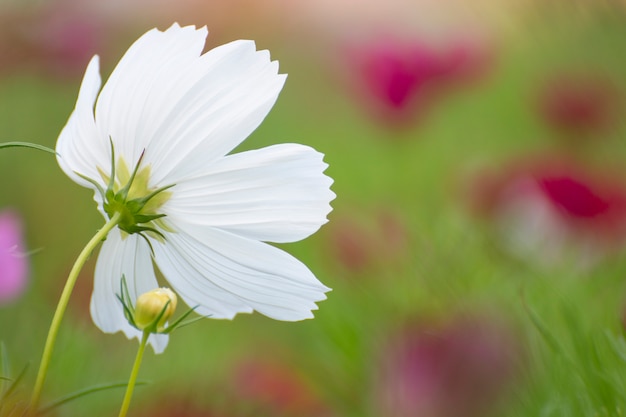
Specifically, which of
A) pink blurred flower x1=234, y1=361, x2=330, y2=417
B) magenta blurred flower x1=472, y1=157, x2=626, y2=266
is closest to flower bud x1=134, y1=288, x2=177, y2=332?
pink blurred flower x1=234, y1=361, x2=330, y2=417

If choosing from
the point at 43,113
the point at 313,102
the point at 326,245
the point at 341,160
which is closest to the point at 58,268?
the point at 326,245

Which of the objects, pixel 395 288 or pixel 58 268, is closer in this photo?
pixel 395 288

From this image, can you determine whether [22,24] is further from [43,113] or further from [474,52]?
[474,52]

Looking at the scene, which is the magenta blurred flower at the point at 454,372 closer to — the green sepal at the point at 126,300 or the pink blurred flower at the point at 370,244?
the green sepal at the point at 126,300

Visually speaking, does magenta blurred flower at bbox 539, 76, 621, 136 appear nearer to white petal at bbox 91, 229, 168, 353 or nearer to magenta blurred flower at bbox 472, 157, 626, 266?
magenta blurred flower at bbox 472, 157, 626, 266

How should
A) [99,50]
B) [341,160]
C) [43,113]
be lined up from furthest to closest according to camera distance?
[341,160] → [43,113] → [99,50]

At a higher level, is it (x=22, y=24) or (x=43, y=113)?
(x=22, y=24)
